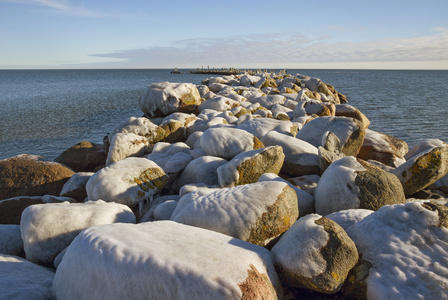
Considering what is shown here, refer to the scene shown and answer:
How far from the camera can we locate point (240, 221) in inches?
123

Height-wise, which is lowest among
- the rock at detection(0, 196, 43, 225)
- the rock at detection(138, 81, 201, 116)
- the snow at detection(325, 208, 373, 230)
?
the rock at detection(0, 196, 43, 225)

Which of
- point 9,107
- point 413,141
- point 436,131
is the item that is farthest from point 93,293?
point 9,107

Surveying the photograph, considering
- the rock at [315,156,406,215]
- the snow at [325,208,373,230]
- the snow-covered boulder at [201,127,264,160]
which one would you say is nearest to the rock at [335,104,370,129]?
the snow-covered boulder at [201,127,264,160]

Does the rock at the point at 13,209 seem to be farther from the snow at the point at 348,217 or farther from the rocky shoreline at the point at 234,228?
the snow at the point at 348,217

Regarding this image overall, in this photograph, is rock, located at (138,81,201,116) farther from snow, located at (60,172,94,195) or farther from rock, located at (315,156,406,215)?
rock, located at (315,156,406,215)

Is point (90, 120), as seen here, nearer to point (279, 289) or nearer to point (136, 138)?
point (136, 138)

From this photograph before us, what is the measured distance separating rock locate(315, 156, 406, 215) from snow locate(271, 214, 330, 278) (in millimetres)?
1226

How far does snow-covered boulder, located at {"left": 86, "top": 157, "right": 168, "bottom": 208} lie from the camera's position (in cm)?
457

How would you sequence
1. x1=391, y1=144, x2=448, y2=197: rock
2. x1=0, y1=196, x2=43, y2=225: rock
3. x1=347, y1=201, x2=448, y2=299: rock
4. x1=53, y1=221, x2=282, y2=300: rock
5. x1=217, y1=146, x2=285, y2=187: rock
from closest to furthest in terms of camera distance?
x1=53, y1=221, x2=282, y2=300: rock → x1=347, y1=201, x2=448, y2=299: rock → x1=391, y1=144, x2=448, y2=197: rock → x1=217, y1=146, x2=285, y2=187: rock → x1=0, y1=196, x2=43, y2=225: rock

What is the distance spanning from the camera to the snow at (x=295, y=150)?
17.5ft

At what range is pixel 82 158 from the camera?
291 inches

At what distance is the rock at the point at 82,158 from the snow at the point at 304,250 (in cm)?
601

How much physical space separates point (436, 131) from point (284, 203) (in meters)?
14.6

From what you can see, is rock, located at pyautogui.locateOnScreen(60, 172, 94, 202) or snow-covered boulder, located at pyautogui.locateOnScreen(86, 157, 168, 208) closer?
snow-covered boulder, located at pyautogui.locateOnScreen(86, 157, 168, 208)
